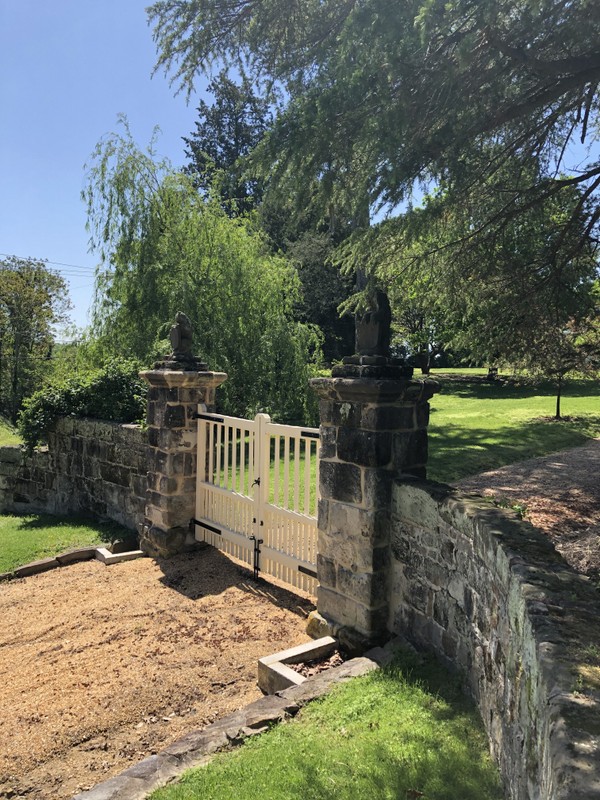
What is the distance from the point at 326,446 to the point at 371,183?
3139 mm

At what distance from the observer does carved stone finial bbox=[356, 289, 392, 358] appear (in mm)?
4316

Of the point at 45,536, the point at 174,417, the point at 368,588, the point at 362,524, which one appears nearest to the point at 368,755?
the point at 368,588

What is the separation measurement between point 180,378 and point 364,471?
3.13m

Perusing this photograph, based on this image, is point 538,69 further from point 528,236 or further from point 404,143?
point 528,236

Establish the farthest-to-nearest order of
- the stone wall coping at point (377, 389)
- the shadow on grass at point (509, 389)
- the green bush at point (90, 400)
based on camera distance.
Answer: the shadow on grass at point (509, 389) < the green bush at point (90, 400) < the stone wall coping at point (377, 389)

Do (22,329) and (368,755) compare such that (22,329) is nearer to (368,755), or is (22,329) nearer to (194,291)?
(194,291)

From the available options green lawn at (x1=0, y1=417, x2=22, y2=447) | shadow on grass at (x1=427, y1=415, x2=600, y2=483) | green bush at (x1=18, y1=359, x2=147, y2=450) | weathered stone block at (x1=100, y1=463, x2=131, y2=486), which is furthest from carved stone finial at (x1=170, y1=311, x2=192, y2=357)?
green lawn at (x1=0, y1=417, x2=22, y2=447)

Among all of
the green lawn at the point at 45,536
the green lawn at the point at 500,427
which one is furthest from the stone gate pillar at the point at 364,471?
the green lawn at the point at 500,427

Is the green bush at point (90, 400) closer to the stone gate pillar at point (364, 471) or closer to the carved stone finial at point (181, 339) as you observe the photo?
the carved stone finial at point (181, 339)

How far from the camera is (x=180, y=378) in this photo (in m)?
6.62

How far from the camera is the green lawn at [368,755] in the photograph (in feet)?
8.28

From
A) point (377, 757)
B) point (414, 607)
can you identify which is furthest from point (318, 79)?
point (377, 757)

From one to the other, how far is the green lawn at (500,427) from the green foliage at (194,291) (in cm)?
348

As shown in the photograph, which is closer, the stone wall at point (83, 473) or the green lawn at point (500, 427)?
the stone wall at point (83, 473)
